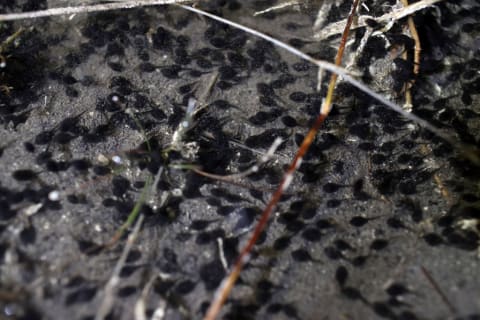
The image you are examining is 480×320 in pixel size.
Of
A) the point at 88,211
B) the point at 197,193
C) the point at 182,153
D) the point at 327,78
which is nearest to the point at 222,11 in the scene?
the point at 327,78

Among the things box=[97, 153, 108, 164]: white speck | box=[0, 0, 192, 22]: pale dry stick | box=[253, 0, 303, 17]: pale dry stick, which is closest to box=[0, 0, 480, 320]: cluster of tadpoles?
box=[0, 0, 192, 22]: pale dry stick

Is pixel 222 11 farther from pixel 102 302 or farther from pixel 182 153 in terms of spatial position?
pixel 102 302

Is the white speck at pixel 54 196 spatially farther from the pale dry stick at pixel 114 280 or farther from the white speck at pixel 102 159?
the pale dry stick at pixel 114 280

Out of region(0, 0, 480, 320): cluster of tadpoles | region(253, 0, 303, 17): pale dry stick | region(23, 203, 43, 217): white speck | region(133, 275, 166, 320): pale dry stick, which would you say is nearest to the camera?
region(133, 275, 166, 320): pale dry stick

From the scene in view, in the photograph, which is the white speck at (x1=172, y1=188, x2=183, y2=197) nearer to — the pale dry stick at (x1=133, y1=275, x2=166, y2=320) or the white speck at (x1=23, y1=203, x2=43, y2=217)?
the pale dry stick at (x1=133, y1=275, x2=166, y2=320)

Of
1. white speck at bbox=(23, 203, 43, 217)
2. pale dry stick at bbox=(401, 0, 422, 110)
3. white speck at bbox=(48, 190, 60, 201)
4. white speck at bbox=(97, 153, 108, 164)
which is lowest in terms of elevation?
white speck at bbox=(23, 203, 43, 217)

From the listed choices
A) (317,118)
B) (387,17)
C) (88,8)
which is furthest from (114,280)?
(387,17)
